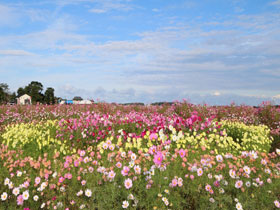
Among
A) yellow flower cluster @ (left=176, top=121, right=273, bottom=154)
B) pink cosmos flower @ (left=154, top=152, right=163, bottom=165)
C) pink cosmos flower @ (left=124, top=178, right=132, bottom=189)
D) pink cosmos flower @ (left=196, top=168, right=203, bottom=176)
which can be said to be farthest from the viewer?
yellow flower cluster @ (left=176, top=121, right=273, bottom=154)

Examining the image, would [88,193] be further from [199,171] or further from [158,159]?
[199,171]

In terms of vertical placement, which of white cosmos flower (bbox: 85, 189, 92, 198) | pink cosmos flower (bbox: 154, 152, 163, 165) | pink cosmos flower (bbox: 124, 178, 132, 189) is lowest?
white cosmos flower (bbox: 85, 189, 92, 198)

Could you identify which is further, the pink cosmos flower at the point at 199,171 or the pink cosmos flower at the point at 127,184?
the pink cosmos flower at the point at 199,171

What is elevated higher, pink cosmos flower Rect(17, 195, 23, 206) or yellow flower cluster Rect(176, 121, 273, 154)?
yellow flower cluster Rect(176, 121, 273, 154)

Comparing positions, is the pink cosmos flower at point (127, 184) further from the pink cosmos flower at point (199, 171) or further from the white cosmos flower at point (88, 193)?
the pink cosmos flower at point (199, 171)

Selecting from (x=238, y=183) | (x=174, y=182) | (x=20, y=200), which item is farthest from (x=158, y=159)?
(x=20, y=200)

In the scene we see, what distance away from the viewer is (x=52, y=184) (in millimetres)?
3590

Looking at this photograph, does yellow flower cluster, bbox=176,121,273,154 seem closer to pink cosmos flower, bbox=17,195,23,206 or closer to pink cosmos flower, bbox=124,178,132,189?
pink cosmos flower, bbox=124,178,132,189

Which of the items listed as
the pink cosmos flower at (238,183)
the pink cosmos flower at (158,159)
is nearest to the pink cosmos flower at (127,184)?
the pink cosmos flower at (158,159)

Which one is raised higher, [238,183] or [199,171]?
[199,171]

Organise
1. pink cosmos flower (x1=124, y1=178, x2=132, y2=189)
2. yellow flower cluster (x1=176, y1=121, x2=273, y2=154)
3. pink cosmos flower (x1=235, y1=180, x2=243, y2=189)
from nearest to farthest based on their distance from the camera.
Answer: pink cosmos flower (x1=124, y1=178, x2=132, y2=189) → pink cosmos flower (x1=235, y1=180, x2=243, y2=189) → yellow flower cluster (x1=176, y1=121, x2=273, y2=154)

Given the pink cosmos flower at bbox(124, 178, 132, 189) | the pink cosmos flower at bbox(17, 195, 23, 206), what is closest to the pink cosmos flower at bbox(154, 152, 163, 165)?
the pink cosmos flower at bbox(124, 178, 132, 189)

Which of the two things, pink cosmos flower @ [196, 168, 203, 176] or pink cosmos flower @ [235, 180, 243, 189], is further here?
pink cosmos flower @ [196, 168, 203, 176]

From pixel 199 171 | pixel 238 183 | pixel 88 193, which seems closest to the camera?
pixel 88 193
